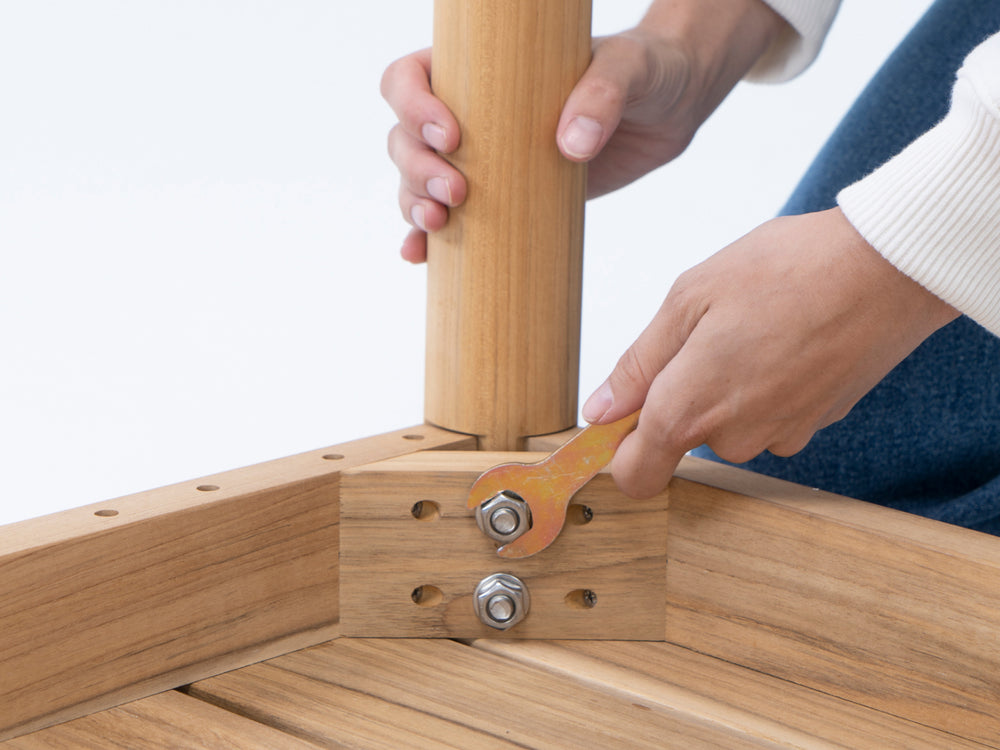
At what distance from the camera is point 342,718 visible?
0.55 metres

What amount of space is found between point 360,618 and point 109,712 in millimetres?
151

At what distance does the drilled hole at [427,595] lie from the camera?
2.13ft

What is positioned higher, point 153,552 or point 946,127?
point 946,127

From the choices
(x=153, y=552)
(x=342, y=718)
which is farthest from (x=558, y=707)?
(x=153, y=552)

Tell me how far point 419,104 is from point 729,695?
41 cm

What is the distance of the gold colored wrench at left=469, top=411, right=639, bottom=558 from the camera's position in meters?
0.63

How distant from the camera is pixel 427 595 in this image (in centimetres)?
65

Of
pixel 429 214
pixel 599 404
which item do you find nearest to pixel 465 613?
pixel 599 404

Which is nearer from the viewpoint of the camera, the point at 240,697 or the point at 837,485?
the point at 240,697

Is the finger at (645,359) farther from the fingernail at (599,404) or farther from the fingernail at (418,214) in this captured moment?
the fingernail at (418,214)

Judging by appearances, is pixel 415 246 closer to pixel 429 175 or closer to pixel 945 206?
pixel 429 175

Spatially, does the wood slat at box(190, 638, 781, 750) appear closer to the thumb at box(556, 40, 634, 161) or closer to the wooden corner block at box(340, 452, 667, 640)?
the wooden corner block at box(340, 452, 667, 640)

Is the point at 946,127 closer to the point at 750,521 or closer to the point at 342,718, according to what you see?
the point at 750,521

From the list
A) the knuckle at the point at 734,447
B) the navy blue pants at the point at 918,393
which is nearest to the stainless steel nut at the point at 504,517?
the knuckle at the point at 734,447
